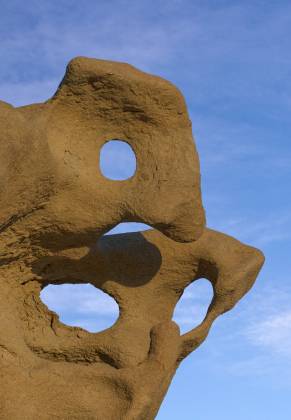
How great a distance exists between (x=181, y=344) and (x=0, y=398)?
1.68 metres

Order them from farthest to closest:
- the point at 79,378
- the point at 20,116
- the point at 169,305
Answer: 1. the point at 169,305
2. the point at 79,378
3. the point at 20,116

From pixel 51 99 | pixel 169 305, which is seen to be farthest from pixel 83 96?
pixel 169 305

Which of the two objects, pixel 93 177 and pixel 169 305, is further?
pixel 169 305

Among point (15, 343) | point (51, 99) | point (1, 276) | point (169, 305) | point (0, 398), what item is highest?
point (51, 99)

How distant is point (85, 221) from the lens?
755cm

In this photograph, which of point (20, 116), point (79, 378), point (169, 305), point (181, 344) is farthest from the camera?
point (169, 305)

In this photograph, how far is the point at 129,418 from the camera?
7258 mm

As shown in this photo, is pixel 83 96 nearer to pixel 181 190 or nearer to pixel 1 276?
pixel 181 190

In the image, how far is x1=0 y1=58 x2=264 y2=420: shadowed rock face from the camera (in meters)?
7.09

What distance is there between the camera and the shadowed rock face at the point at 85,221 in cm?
709

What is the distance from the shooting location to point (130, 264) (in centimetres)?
830

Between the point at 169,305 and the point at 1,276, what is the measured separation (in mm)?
1623

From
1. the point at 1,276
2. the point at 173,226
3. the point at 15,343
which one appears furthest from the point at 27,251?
the point at 173,226

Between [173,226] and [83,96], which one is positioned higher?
[83,96]
